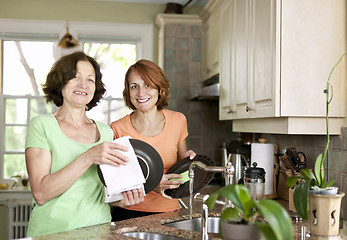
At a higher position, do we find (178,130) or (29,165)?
(178,130)

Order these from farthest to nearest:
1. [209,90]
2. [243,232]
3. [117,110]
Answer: [117,110] → [209,90] → [243,232]

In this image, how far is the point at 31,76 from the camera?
4.09 metres

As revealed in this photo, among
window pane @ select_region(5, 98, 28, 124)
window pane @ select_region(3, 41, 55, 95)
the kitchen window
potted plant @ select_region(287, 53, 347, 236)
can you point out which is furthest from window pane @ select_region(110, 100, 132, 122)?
potted plant @ select_region(287, 53, 347, 236)

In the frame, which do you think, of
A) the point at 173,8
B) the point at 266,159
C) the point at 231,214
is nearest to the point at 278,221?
the point at 231,214

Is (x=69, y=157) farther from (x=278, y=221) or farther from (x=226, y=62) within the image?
(x=226, y=62)

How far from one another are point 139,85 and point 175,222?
733mm

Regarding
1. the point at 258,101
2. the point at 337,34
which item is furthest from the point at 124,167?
the point at 337,34

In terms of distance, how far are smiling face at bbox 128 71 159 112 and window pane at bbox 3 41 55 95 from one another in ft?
7.16

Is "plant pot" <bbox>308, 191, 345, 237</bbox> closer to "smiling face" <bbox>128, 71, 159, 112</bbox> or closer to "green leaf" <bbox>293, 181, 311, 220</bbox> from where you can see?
"green leaf" <bbox>293, 181, 311, 220</bbox>

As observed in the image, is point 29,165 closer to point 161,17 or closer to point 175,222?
point 175,222

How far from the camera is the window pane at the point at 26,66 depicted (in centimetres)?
406

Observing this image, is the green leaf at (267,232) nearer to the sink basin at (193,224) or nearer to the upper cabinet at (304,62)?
the sink basin at (193,224)

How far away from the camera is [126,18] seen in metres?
4.08

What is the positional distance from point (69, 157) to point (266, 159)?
1429 mm
